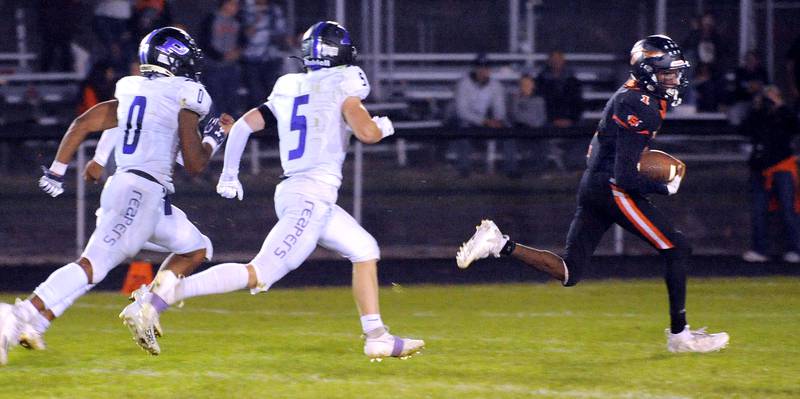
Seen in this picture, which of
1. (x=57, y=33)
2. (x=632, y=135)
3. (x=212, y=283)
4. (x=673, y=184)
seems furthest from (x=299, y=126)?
(x=57, y=33)

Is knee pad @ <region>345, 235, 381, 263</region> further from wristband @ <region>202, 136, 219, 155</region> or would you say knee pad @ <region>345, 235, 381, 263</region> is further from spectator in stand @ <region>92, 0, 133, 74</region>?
spectator in stand @ <region>92, 0, 133, 74</region>

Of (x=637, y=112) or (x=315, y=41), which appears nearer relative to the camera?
(x=315, y=41)

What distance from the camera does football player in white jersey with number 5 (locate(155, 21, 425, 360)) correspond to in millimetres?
6230

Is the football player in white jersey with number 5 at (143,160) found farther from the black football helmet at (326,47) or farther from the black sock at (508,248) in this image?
the black sock at (508,248)

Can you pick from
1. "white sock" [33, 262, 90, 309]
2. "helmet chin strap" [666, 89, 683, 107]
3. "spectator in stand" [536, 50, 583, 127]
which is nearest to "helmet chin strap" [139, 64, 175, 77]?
"white sock" [33, 262, 90, 309]

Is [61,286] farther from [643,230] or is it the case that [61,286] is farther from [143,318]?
[643,230]

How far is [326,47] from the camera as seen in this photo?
6508 mm

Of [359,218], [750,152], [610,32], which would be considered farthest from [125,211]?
[610,32]

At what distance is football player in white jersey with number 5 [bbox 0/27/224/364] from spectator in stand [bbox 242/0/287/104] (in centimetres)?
726

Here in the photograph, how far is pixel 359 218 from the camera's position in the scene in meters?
11.9

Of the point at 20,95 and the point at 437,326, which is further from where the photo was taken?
the point at 20,95

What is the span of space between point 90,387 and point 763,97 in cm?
765

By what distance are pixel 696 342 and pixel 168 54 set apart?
3205 millimetres

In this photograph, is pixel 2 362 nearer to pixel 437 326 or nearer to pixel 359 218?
pixel 437 326
